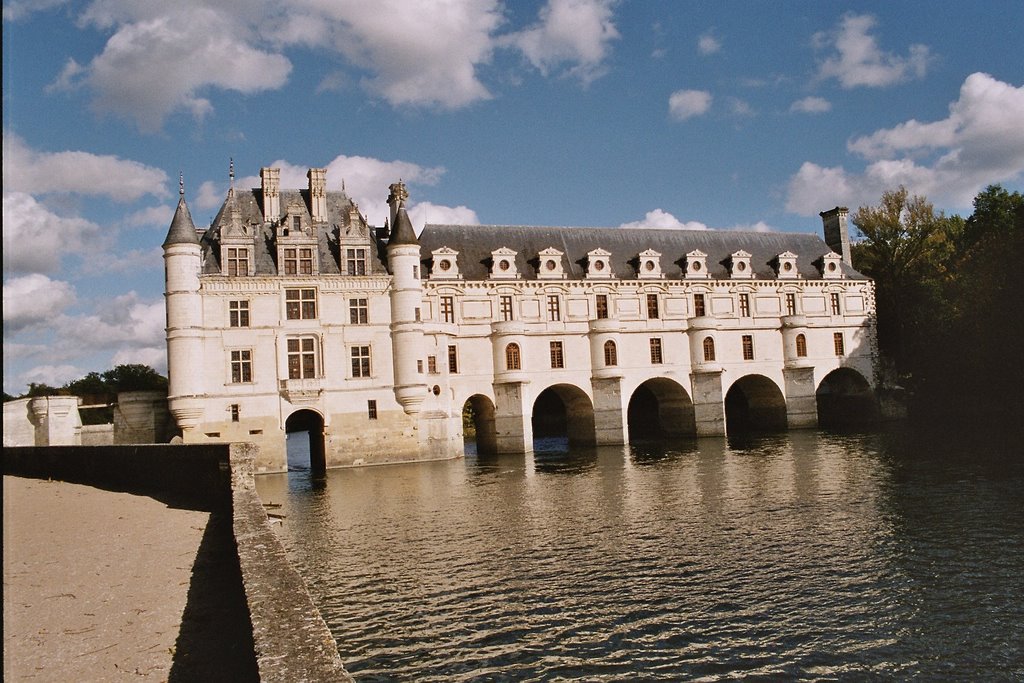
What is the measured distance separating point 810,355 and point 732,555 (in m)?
32.4

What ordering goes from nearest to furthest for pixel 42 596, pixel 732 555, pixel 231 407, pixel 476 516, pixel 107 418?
pixel 42 596, pixel 732 555, pixel 476 516, pixel 231 407, pixel 107 418

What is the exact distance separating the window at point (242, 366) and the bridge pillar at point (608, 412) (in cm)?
1686

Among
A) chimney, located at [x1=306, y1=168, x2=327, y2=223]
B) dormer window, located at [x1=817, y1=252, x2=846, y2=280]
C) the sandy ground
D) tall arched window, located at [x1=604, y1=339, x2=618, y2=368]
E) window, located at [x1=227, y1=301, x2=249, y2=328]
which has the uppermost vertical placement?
chimney, located at [x1=306, y1=168, x2=327, y2=223]

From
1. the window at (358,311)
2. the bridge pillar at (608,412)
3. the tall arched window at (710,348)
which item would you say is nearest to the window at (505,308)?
the bridge pillar at (608,412)

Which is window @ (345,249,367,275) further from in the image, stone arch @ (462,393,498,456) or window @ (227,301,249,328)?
stone arch @ (462,393,498,456)

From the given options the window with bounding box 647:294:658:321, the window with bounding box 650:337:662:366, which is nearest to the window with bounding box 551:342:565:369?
the window with bounding box 650:337:662:366

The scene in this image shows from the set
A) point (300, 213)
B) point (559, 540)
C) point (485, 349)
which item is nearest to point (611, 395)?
point (485, 349)

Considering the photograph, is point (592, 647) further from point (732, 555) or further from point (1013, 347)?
point (1013, 347)

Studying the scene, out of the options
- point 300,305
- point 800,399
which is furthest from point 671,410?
point 300,305

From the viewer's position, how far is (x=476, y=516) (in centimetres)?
2112

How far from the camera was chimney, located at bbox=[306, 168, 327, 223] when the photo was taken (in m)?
37.6

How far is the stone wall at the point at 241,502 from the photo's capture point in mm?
5996

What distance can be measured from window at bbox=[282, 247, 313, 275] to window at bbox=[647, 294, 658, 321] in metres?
17.8

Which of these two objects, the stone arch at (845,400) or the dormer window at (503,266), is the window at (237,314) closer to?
the dormer window at (503,266)
